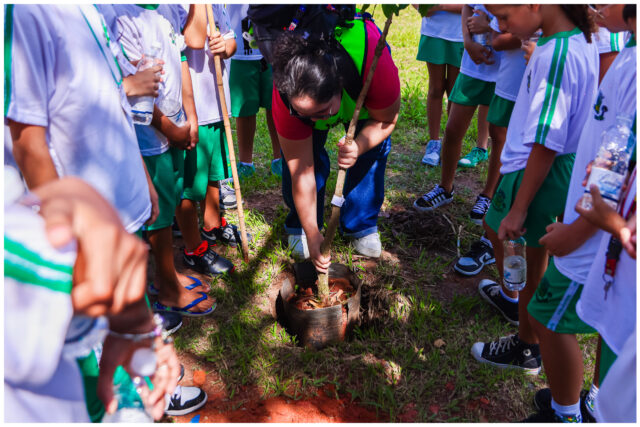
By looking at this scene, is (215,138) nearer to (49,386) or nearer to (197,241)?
(197,241)

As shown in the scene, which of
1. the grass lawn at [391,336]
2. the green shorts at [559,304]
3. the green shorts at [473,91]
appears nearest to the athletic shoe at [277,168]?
the grass lawn at [391,336]

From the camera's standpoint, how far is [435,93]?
4.36 meters

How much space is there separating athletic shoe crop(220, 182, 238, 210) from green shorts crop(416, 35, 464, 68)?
2.08 m

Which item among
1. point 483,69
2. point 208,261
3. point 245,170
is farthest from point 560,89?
point 245,170

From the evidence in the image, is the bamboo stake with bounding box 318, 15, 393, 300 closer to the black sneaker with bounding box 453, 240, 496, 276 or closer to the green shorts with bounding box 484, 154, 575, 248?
the green shorts with bounding box 484, 154, 575, 248

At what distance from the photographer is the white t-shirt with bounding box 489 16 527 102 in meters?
2.91

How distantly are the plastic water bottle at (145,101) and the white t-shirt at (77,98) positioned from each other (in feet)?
1.04

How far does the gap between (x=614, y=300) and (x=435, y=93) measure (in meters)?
3.31

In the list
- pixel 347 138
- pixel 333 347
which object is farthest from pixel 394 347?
pixel 347 138

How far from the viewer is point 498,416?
7.34ft

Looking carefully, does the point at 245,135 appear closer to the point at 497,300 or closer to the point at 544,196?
the point at 497,300

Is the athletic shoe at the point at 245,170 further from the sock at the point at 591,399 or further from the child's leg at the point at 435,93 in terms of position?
the sock at the point at 591,399

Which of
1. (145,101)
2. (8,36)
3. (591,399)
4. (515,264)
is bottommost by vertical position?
(591,399)

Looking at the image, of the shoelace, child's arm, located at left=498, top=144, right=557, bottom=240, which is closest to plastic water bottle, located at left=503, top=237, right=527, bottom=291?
the shoelace
